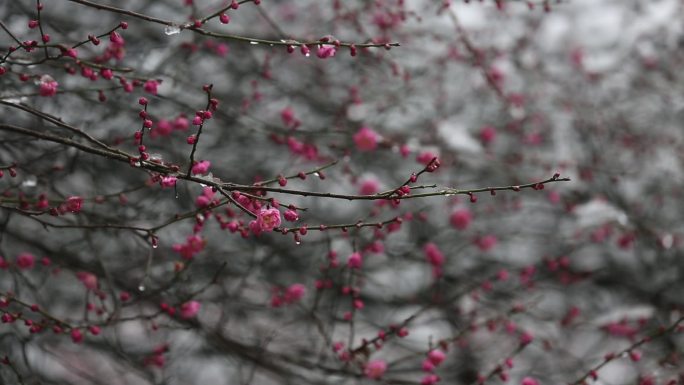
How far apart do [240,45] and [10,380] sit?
8.17 feet

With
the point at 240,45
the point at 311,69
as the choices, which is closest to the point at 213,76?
the point at 240,45

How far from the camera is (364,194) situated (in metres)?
4.14

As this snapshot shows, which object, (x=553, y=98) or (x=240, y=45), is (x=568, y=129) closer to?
(x=553, y=98)

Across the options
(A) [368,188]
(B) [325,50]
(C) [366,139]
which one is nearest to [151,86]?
(B) [325,50]

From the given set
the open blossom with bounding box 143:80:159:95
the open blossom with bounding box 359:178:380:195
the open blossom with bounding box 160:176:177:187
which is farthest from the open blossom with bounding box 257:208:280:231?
the open blossom with bounding box 359:178:380:195

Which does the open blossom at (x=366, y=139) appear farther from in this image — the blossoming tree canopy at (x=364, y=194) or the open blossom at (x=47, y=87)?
the open blossom at (x=47, y=87)

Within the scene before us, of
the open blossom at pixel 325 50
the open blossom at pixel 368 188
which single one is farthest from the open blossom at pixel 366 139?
the open blossom at pixel 325 50

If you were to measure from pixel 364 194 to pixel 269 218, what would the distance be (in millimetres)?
1950

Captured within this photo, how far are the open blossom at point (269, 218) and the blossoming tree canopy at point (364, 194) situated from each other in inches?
20.9

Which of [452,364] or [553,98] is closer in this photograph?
[452,364]

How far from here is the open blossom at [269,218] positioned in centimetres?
221

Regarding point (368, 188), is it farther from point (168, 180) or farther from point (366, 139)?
Result: point (168, 180)

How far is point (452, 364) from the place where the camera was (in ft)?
18.8

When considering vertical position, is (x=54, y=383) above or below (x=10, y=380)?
above
